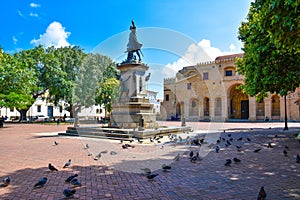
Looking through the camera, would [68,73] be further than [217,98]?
No

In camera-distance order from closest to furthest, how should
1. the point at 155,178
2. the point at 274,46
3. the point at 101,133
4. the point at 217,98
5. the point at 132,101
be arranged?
1. the point at 155,178
2. the point at 274,46
3. the point at 101,133
4. the point at 132,101
5. the point at 217,98

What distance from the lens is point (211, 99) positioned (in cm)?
4319

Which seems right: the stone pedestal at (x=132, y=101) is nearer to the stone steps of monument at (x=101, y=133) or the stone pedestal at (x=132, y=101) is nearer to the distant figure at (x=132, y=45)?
the distant figure at (x=132, y=45)

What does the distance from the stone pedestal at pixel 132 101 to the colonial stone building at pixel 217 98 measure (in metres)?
26.7

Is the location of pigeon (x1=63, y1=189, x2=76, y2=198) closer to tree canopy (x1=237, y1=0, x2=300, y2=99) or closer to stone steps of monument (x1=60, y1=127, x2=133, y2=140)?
tree canopy (x1=237, y1=0, x2=300, y2=99)

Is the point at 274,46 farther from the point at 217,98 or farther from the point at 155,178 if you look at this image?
the point at 217,98

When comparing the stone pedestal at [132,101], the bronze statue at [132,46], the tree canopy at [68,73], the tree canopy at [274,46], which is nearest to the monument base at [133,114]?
the stone pedestal at [132,101]

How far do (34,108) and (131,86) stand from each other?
140 ft

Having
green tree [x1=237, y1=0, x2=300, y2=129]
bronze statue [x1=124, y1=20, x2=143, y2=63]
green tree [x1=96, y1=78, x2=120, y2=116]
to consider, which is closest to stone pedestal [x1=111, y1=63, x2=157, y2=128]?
bronze statue [x1=124, y1=20, x2=143, y2=63]

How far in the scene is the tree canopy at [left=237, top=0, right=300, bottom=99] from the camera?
4.47m

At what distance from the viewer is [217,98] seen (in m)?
42.6

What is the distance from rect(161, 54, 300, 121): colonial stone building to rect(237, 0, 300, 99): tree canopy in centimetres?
2610

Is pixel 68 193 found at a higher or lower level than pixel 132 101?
lower

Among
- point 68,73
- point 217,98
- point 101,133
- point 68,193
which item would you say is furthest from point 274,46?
point 217,98
